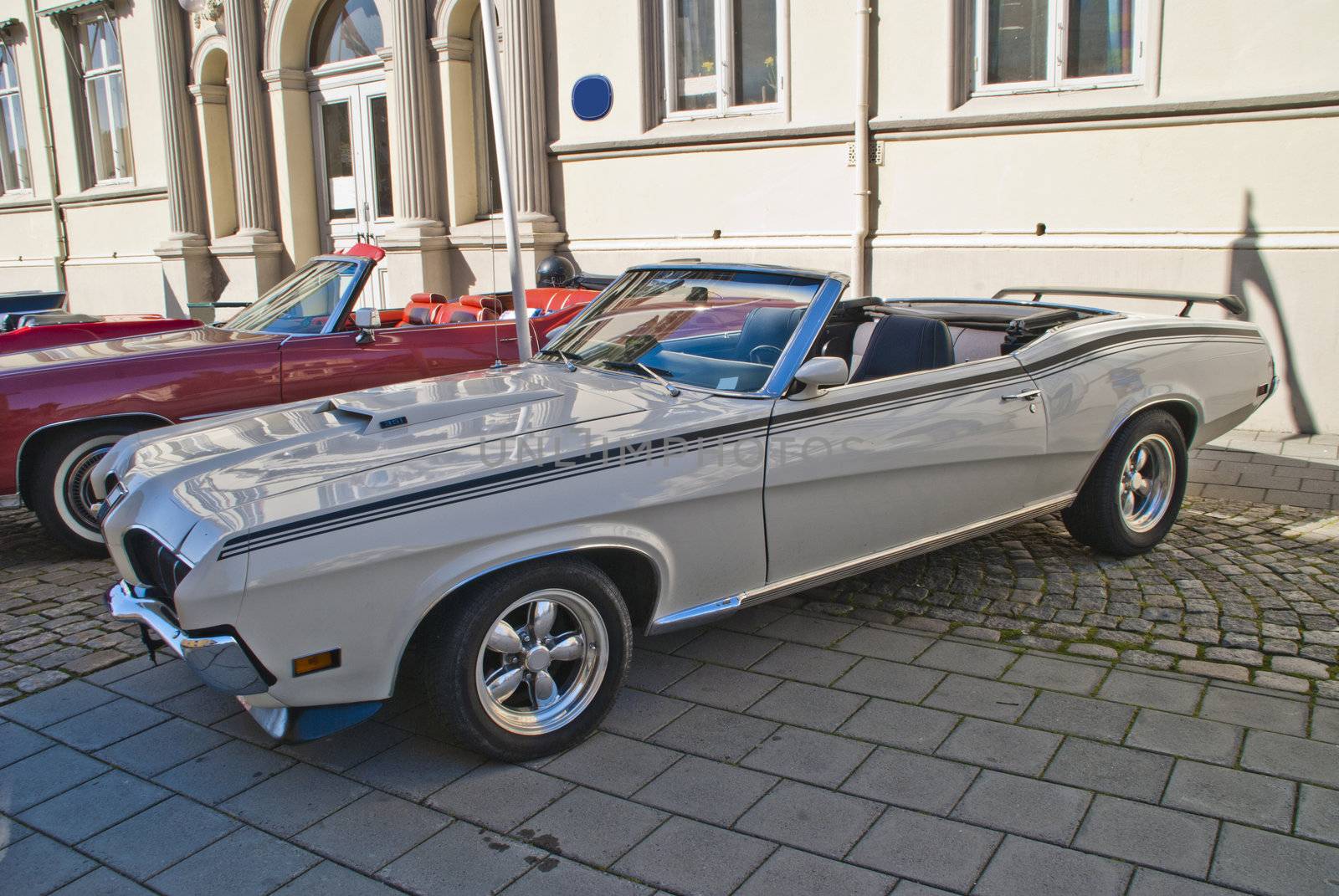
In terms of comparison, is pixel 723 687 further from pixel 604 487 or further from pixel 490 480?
pixel 490 480

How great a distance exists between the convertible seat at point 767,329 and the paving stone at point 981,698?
4.17 feet

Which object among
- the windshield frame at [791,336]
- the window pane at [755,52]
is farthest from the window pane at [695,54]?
the windshield frame at [791,336]

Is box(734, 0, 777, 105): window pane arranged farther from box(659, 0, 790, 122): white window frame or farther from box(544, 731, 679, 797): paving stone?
box(544, 731, 679, 797): paving stone

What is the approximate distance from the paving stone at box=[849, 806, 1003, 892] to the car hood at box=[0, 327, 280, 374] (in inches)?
172

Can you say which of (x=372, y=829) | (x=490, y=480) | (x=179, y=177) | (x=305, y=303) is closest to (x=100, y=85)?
(x=179, y=177)

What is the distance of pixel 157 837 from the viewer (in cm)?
286

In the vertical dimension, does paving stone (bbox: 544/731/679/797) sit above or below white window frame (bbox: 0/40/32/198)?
below

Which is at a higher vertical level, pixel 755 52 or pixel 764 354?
pixel 755 52

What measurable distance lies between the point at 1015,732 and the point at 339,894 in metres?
2.00

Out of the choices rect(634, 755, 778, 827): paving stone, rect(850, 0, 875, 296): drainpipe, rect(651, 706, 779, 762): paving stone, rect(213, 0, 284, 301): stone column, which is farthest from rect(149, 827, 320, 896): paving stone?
rect(213, 0, 284, 301): stone column

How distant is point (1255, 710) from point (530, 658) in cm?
229

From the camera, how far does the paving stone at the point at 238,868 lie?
8.64 ft

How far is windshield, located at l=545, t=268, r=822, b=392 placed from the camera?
385 centimetres

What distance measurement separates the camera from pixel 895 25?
863cm
